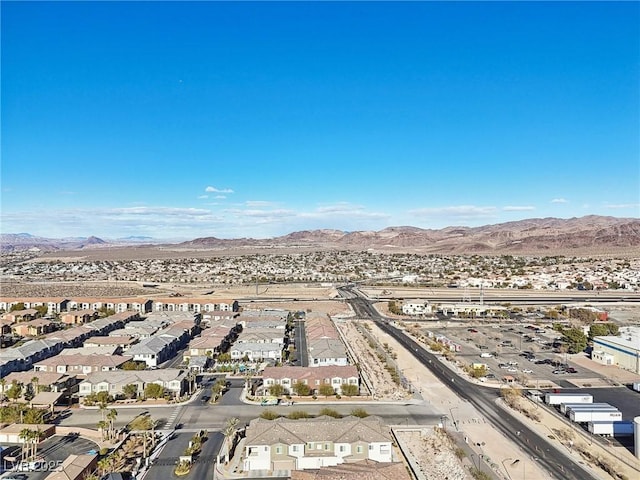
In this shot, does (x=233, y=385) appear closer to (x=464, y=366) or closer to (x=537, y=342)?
(x=464, y=366)

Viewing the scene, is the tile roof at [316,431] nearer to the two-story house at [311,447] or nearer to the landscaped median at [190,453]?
the two-story house at [311,447]

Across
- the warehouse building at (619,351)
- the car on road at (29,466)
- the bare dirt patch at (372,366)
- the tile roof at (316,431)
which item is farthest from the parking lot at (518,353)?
the car on road at (29,466)

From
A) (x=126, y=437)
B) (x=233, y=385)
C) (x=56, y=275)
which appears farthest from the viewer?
(x=56, y=275)

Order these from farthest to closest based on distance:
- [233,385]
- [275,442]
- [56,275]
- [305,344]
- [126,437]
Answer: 1. [56,275]
2. [305,344]
3. [233,385]
4. [126,437]
5. [275,442]

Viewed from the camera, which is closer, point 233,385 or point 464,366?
point 233,385

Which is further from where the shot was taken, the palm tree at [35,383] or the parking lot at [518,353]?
the parking lot at [518,353]

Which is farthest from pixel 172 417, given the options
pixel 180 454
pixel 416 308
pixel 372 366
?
pixel 416 308

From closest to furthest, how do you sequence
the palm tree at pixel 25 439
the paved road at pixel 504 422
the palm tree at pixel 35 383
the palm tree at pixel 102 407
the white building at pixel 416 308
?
1. the paved road at pixel 504 422
2. the palm tree at pixel 25 439
3. the palm tree at pixel 102 407
4. the palm tree at pixel 35 383
5. the white building at pixel 416 308

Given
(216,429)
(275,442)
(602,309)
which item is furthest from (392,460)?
(602,309)
